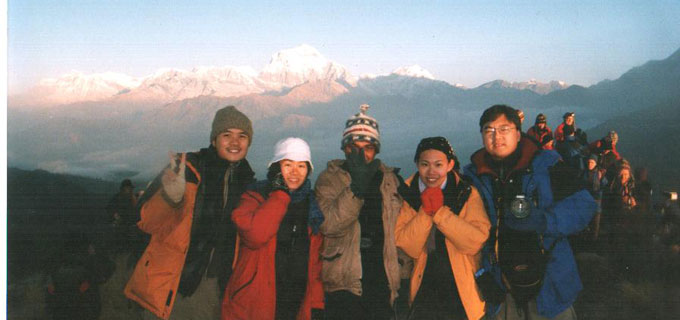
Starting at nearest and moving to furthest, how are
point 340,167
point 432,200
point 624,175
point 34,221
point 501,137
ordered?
point 432,200 < point 501,137 < point 340,167 < point 34,221 < point 624,175

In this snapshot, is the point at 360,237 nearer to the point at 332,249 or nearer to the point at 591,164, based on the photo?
the point at 332,249

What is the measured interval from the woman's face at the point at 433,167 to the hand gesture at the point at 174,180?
1.82 metres

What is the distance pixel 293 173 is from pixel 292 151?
0.58 feet

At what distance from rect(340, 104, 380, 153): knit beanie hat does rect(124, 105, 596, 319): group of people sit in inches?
0.7

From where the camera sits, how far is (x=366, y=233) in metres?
3.12

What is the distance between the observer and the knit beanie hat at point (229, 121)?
3275mm

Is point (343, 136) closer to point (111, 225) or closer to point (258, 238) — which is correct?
point (258, 238)

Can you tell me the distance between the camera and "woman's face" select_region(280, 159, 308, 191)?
308 cm

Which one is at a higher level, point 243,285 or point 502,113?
point 502,113

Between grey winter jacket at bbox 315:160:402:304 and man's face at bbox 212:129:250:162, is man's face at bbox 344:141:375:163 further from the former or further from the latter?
man's face at bbox 212:129:250:162

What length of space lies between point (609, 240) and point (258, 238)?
8.16 metres

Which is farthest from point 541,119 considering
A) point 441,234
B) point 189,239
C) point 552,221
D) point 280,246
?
point 189,239

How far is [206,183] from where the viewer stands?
10.3 feet

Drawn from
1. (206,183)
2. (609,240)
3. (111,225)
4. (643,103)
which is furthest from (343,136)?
(643,103)
